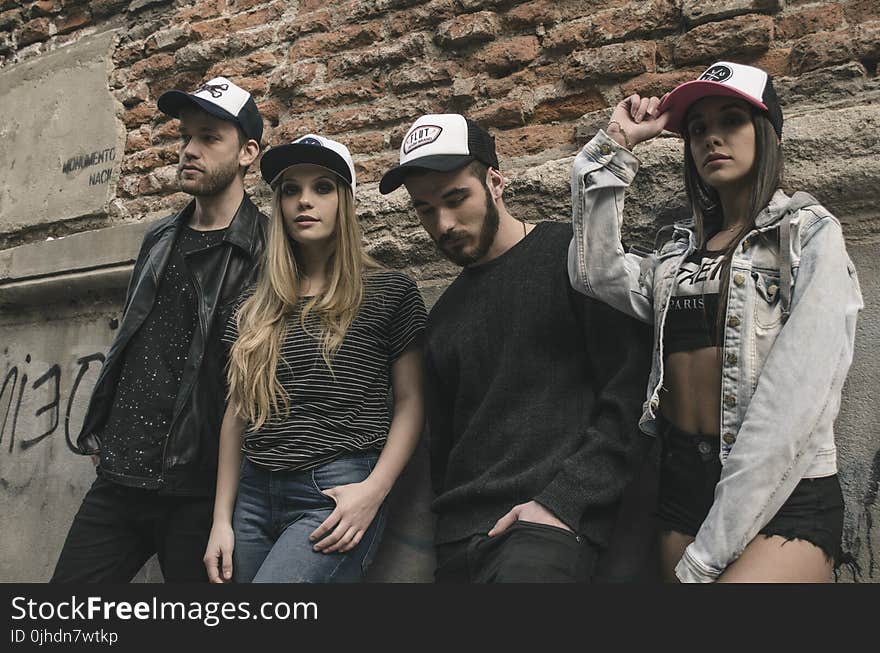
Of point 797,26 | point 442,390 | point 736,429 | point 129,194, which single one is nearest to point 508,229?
point 442,390

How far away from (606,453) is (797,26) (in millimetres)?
1697

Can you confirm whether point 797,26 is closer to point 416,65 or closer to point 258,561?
point 416,65

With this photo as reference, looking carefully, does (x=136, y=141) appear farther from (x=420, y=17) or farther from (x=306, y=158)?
(x=306, y=158)

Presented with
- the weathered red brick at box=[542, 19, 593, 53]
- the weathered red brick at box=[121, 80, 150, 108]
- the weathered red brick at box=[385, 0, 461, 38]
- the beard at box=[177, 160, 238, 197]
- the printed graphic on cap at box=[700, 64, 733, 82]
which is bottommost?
the printed graphic on cap at box=[700, 64, 733, 82]

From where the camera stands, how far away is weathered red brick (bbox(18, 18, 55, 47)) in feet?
17.0

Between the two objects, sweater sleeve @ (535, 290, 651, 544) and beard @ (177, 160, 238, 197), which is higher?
beard @ (177, 160, 238, 197)

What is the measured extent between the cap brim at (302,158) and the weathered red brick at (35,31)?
9.83 ft

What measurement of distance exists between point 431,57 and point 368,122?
40cm

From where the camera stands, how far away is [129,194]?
15.1ft

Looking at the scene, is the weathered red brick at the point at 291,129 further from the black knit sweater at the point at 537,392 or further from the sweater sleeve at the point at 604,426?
the sweater sleeve at the point at 604,426

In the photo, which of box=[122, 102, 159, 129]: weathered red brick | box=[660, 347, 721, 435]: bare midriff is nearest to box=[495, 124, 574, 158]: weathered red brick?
box=[660, 347, 721, 435]: bare midriff

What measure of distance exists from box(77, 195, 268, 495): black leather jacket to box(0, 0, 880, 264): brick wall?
0.79m

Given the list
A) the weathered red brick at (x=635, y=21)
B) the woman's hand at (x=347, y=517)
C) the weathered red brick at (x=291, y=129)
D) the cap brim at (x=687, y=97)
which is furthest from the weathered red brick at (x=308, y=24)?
the woman's hand at (x=347, y=517)

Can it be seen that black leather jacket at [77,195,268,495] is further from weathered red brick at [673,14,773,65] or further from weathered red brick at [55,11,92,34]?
weathered red brick at [55,11,92,34]
